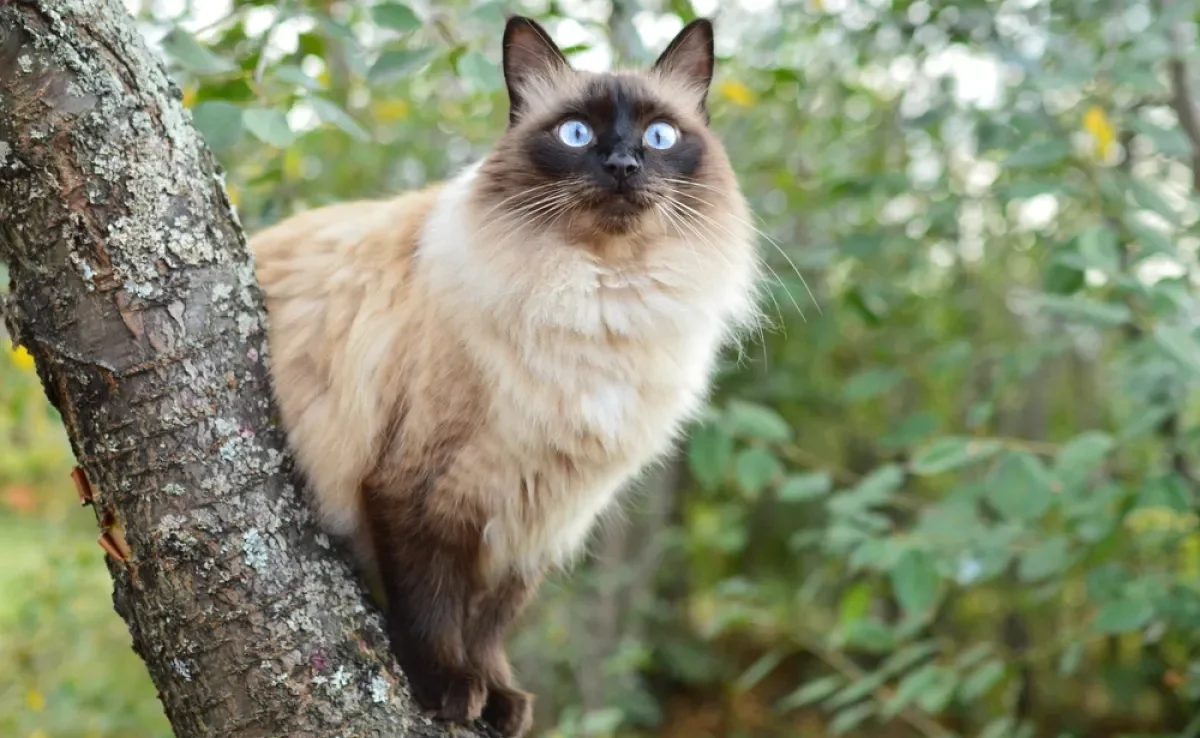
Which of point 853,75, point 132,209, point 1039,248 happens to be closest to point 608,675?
point 1039,248

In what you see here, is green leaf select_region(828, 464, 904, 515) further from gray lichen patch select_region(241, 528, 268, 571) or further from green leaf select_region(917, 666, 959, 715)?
gray lichen patch select_region(241, 528, 268, 571)

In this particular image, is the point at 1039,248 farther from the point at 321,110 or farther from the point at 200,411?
the point at 200,411

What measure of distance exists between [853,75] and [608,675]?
3.04 metres

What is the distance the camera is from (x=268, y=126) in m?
1.90

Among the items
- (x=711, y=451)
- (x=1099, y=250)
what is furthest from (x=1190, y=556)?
(x=711, y=451)

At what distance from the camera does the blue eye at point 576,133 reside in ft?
6.62

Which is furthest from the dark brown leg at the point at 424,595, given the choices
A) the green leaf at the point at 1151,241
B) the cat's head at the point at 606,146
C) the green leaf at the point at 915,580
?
the green leaf at the point at 1151,241

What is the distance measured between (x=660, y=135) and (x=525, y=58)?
36cm

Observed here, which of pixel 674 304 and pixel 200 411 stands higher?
pixel 200 411

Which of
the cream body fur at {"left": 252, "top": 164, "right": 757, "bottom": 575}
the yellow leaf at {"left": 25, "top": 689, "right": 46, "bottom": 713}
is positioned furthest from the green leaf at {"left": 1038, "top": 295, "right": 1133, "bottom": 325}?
the yellow leaf at {"left": 25, "top": 689, "right": 46, "bottom": 713}

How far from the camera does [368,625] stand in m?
1.65

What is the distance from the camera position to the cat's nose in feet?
6.23

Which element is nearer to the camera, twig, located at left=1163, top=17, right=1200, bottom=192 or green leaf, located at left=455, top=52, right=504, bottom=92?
green leaf, located at left=455, top=52, right=504, bottom=92

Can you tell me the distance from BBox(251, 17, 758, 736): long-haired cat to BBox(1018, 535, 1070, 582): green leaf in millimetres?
1278
